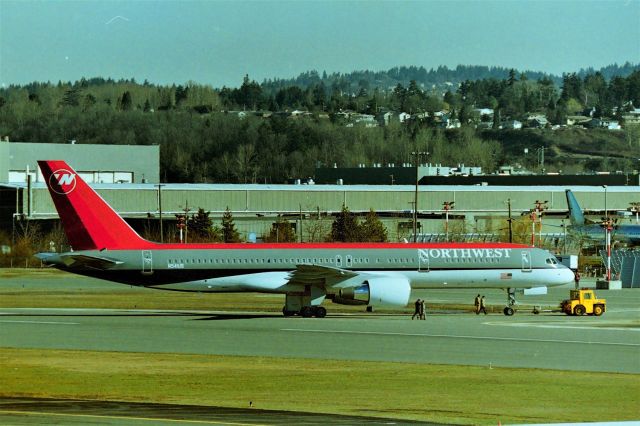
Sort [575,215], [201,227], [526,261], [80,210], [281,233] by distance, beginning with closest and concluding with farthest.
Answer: [80,210]
[526,261]
[201,227]
[281,233]
[575,215]

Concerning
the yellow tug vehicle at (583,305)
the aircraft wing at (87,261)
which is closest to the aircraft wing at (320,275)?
the aircraft wing at (87,261)

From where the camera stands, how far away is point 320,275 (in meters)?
53.7

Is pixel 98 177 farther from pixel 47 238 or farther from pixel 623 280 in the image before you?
pixel 623 280

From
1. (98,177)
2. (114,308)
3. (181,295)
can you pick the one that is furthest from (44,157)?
(114,308)

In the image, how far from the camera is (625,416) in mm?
26891

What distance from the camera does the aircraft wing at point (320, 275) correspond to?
5309 cm

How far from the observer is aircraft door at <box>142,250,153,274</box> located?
52688mm

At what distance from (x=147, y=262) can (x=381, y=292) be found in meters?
11.1

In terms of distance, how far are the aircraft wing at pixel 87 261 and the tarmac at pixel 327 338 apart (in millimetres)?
2596

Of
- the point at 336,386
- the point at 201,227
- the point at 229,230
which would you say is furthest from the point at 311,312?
the point at 201,227

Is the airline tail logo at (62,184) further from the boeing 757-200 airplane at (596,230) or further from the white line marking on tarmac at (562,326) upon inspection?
the boeing 757-200 airplane at (596,230)

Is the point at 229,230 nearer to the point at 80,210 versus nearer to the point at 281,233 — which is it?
the point at 281,233

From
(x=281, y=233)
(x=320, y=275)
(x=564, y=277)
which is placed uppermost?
(x=281, y=233)

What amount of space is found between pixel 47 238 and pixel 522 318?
229ft
